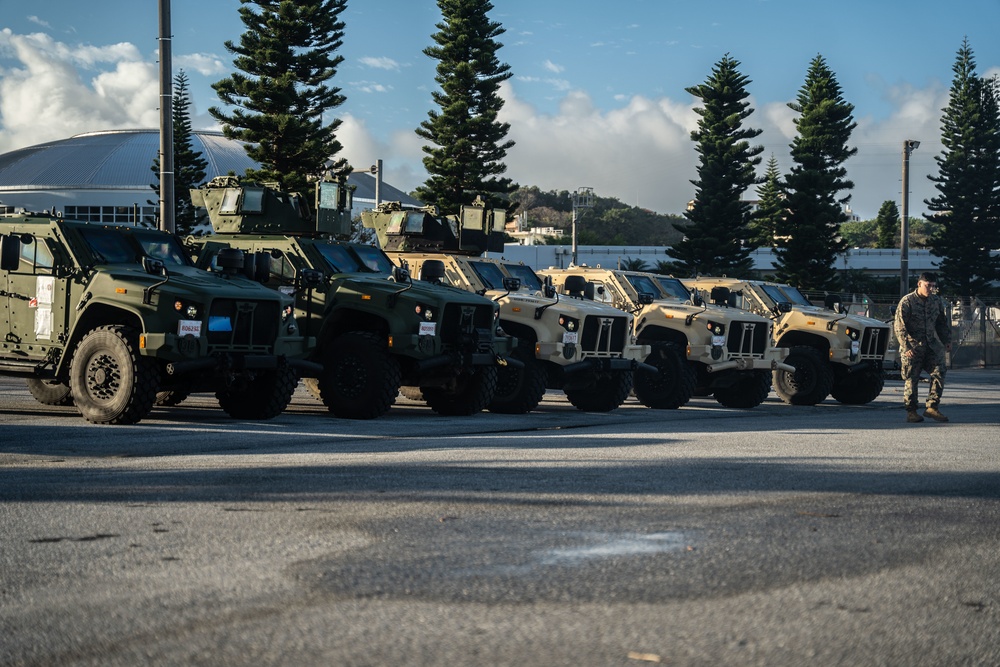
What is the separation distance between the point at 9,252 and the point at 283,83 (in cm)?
3018

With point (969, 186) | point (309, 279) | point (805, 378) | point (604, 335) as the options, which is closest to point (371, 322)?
point (309, 279)

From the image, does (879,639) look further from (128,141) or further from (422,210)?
(128,141)

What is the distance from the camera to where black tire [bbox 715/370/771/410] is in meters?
20.8

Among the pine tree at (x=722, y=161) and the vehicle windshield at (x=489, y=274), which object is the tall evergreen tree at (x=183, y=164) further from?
the vehicle windshield at (x=489, y=274)

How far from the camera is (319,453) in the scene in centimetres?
1059

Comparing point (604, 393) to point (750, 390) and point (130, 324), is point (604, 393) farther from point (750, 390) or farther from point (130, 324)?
point (130, 324)

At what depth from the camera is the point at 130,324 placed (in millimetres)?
13867

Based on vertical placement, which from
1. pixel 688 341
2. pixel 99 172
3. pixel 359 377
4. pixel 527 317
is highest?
pixel 99 172

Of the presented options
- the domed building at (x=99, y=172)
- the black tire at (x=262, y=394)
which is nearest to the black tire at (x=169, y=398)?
the black tire at (x=262, y=394)

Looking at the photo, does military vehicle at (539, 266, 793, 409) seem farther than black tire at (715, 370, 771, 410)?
No

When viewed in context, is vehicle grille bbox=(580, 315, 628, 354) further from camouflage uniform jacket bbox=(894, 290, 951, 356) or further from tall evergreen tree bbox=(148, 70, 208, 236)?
tall evergreen tree bbox=(148, 70, 208, 236)

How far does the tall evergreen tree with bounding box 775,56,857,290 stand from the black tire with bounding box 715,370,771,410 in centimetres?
3681

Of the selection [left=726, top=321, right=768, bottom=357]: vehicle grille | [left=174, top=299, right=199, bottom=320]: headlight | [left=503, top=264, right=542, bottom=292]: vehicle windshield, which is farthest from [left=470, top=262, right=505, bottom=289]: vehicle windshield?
[left=174, top=299, right=199, bottom=320]: headlight

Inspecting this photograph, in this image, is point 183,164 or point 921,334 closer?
point 921,334
